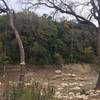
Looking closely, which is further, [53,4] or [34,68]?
[34,68]

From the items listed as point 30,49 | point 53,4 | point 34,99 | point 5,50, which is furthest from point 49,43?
point 34,99

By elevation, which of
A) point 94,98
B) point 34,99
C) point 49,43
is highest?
point 49,43

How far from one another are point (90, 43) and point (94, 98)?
74.7ft

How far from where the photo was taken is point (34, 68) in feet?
97.1

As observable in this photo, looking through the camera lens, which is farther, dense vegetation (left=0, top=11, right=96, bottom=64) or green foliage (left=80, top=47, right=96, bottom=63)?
green foliage (left=80, top=47, right=96, bottom=63)

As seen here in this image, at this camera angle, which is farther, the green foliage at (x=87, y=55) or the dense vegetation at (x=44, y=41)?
the green foliage at (x=87, y=55)

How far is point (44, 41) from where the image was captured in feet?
101

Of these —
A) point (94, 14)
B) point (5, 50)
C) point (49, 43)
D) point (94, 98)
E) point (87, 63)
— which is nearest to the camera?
point (94, 98)

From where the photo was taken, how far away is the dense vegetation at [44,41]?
29547 mm

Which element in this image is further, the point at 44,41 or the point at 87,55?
the point at 87,55

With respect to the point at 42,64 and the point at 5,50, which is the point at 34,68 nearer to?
the point at 42,64

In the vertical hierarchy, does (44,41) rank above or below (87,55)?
above

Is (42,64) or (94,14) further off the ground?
(94,14)

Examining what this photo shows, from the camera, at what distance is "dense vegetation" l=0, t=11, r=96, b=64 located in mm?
29547
